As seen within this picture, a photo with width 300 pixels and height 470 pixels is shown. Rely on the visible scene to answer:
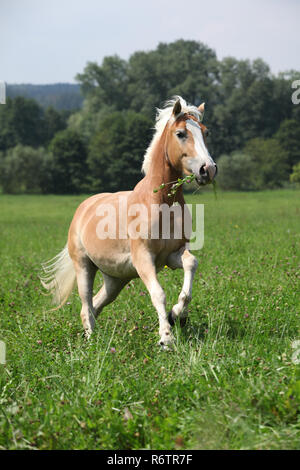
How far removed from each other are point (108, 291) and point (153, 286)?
5.73 feet

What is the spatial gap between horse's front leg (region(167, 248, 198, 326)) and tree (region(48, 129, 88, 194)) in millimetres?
63513

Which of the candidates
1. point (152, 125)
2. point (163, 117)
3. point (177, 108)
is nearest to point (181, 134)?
point (177, 108)

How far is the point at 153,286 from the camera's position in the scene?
5.12m

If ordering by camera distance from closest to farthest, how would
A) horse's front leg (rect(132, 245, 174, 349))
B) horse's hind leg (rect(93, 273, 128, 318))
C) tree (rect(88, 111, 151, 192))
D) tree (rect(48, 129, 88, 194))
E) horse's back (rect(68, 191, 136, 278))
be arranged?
horse's front leg (rect(132, 245, 174, 349))
horse's back (rect(68, 191, 136, 278))
horse's hind leg (rect(93, 273, 128, 318))
tree (rect(88, 111, 151, 192))
tree (rect(48, 129, 88, 194))

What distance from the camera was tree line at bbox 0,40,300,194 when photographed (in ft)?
217

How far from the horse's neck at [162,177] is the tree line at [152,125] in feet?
182

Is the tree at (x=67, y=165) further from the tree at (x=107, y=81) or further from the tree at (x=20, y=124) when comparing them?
the tree at (x=20, y=124)

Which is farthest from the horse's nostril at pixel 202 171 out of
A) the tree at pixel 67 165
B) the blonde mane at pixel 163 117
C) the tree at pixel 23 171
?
the tree at pixel 67 165

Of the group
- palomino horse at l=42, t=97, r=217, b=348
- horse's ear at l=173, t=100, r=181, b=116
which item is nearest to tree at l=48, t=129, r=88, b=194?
palomino horse at l=42, t=97, r=217, b=348

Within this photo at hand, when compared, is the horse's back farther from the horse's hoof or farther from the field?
the horse's hoof

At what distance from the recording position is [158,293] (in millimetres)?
5043

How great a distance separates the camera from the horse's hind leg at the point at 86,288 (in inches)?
254

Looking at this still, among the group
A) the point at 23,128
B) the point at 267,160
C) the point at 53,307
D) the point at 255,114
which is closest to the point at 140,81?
the point at 255,114
